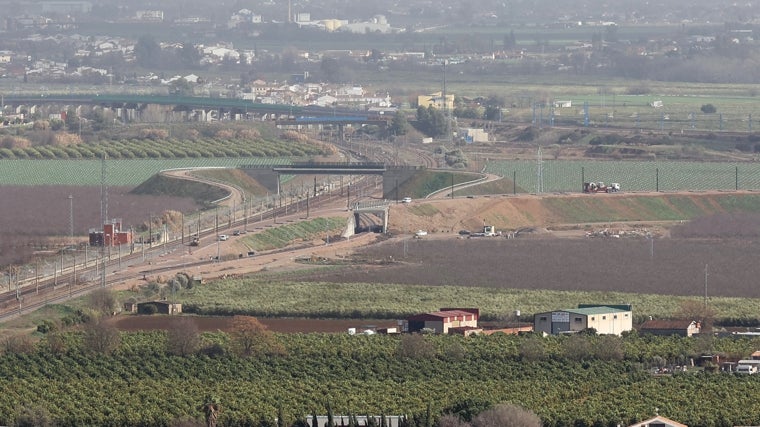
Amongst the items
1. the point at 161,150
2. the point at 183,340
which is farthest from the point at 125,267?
the point at 161,150

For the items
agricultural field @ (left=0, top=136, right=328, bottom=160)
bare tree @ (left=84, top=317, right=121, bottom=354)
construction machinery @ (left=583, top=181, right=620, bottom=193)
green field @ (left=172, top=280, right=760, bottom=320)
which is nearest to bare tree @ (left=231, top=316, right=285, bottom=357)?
bare tree @ (left=84, top=317, right=121, bottom=354)

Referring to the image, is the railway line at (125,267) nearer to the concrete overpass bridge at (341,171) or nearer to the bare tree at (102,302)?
the bare tree at (102,302)

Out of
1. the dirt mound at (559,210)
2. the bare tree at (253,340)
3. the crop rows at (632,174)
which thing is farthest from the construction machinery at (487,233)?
the bare tree at (253,340)

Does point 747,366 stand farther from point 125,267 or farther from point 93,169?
point 93,169

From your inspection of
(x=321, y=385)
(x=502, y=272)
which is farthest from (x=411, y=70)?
(x=321, y=385)

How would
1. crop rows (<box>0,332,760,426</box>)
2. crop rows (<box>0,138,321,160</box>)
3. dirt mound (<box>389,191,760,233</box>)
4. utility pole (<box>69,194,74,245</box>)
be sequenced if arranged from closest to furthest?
crop rows (<box>0,332,760,426</box>) < utility pole (<box>69,194,74,245</box>) < dirt mound (<box>389,191,760,233</box>) < crop rows (<box>0,138,321,160</box>)

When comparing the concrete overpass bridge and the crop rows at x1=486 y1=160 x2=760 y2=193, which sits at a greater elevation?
the concrete overpass bridge

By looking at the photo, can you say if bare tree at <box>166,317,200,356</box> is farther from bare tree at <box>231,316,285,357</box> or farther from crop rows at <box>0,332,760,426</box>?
bare tree at <box>231,316,285,357</box>
